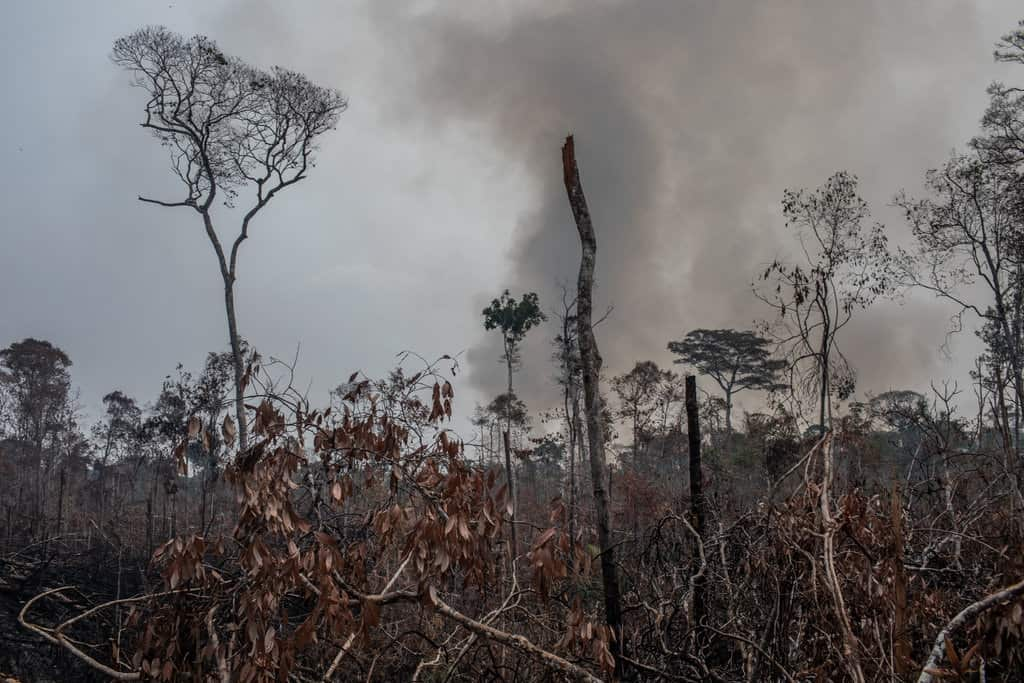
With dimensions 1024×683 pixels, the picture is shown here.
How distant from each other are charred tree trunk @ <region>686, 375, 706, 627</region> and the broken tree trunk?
0.52 m

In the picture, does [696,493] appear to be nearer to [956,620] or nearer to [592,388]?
[592,388]

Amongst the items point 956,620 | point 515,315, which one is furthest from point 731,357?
point 956,620

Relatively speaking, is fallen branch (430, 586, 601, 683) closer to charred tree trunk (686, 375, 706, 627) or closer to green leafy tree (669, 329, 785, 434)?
charred tree trunk (686, 375, 706, 627)

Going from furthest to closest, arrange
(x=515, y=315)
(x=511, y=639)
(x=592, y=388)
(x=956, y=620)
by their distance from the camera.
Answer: (x=515, y=315), (x=592, y=388), (x=511, y=639), (x=956, y=620)

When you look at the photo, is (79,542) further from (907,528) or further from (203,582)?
(907,528)

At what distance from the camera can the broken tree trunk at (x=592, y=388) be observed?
455 cm

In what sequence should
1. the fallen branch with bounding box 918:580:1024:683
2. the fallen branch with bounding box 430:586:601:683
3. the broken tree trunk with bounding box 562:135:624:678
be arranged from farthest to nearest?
the broken tree trunk with bounding box 562:135:624:678 → the fallen branch with bounding box 430:586:601:683 → the fallen branch with bounding box 918:580:1024:683

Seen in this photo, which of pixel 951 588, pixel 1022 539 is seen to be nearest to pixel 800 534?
pixel 1022 539

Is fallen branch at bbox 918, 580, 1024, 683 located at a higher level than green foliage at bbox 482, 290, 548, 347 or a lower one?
lower

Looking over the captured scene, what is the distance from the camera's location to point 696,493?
5.10 meters

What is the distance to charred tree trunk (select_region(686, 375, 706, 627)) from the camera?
465 cm

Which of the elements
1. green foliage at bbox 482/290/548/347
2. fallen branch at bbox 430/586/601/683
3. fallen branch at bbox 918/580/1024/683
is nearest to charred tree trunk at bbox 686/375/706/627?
fallen branch at bbox 430/586/601/683

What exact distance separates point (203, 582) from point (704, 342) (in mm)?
34835

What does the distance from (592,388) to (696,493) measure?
3.58 ft
